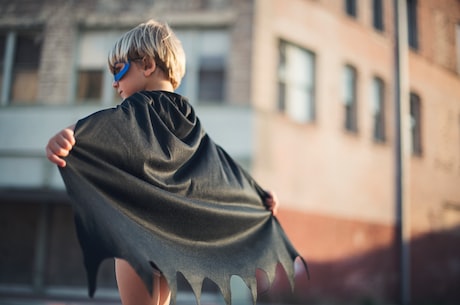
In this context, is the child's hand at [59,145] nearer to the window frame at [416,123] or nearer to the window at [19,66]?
the window at [19,66]

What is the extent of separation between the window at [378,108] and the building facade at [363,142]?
3cm

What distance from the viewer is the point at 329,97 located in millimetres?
11969

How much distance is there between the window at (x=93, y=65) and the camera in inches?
434

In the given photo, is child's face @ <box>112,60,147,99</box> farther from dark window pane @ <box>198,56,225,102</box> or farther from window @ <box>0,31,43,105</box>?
window @ <box>0,31,43,105</box>

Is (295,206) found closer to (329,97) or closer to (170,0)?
(329,97)

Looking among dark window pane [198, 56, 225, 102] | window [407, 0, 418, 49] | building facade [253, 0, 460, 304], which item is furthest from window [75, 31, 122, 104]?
window [407, 0, 418, 49]

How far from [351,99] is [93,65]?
6156mm

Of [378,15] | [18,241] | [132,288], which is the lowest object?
[18,241]

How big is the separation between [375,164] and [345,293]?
331cm

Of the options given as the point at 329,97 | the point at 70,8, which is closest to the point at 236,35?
the point at 329,97

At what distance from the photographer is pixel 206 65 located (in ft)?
35.1

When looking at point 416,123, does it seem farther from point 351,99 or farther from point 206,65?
point 206,65

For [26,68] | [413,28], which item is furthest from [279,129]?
[413,28]

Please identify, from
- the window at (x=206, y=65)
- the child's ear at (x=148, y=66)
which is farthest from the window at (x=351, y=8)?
the child's ear at (x=148, y=66)
